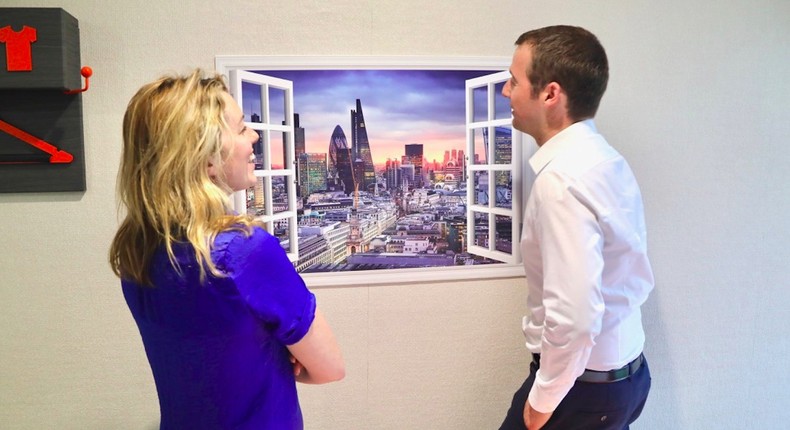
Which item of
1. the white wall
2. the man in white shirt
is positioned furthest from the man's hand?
the white wall

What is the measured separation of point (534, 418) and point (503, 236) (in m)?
0.82

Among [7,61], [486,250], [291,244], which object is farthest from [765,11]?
[7,61]

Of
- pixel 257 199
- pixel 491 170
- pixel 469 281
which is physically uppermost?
pixel 491 170

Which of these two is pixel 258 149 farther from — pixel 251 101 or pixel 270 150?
pixel 251 101

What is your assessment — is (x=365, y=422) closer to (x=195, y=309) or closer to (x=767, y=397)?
(x=195, y=309)

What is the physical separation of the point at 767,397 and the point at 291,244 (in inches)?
88.0

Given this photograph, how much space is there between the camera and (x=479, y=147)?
2133 millimetres

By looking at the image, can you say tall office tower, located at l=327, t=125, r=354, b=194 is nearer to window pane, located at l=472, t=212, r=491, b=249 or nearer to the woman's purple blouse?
window pane, located at l=472, t=212, r=491, b=249

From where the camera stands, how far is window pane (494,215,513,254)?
217 cm

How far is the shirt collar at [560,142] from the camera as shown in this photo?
4.92ft

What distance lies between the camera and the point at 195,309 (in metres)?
1.03

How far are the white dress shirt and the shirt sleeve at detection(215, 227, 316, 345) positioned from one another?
2.13 feet

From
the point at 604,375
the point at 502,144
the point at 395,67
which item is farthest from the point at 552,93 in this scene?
the point at 604,375

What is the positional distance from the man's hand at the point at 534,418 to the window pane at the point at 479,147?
96 centimetres
